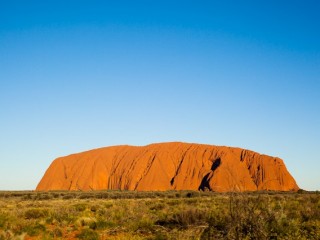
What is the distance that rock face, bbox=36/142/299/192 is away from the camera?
74125 millimetres

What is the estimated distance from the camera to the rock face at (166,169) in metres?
74.1

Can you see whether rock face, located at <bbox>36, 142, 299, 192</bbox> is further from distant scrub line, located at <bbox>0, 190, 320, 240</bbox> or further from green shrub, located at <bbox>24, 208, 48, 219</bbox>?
distant scrub line, located at <bbox>0, 190, 320, 240</bbox>

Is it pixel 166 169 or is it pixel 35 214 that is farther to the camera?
pixel 166 169

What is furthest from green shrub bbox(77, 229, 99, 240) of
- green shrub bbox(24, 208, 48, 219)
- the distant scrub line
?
green shrub bbox(24, 208, 48, 219)

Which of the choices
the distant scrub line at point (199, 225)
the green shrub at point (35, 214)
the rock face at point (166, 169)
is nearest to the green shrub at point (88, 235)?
the distant scrub line at point (199, 225)

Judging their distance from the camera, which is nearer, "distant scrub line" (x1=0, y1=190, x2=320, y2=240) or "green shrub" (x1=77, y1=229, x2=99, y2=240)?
"distant scrub line" (x1=0, y1=190, x2=320, y2=240)

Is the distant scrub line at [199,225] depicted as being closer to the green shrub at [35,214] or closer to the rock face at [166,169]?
the green shrub at [35,214]

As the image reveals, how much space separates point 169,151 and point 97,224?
7469 centimetres

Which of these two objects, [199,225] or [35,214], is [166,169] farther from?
[199,225]

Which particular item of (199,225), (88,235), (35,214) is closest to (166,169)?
(35,214)

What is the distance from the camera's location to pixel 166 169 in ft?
263

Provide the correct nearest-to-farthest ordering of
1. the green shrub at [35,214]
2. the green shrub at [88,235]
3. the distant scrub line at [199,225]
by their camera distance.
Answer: the distant scrub line at [199,225]
the green shrub at [88,235]
the green shrub at [35,214]

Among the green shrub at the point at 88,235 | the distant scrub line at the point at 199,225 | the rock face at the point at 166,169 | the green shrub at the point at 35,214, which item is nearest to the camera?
the distant scrub line at the point at 199,225

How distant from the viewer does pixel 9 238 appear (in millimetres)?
8664
